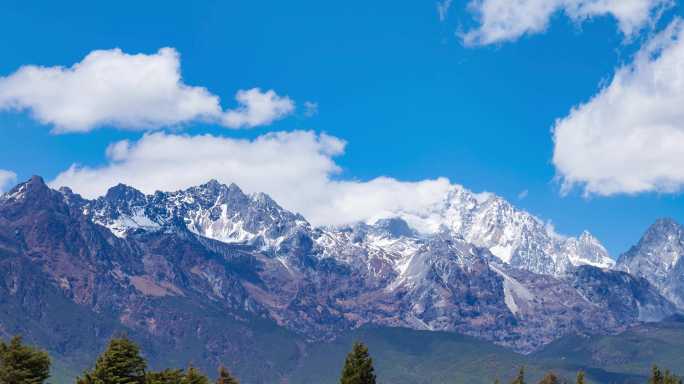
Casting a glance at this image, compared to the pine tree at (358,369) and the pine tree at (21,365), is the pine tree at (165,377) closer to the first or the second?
the pine tree at (21,365)

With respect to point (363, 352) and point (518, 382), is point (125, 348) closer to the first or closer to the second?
point (363, 352)

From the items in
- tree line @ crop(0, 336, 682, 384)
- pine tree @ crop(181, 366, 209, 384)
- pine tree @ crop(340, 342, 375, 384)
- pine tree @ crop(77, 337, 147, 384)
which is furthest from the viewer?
pine tree @ crop(340, 342, 375, 384)

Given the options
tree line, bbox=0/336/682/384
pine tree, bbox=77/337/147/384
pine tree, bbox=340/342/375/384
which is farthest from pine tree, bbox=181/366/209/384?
pine tree, bbox=340/342/375/384

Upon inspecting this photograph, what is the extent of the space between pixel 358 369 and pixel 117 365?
93.9 ft

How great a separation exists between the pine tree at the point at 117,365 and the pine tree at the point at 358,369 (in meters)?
24.7

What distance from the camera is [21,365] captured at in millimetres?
104500

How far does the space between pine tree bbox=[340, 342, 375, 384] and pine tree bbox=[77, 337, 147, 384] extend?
24.7 m

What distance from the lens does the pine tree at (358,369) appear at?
11125 centimetres

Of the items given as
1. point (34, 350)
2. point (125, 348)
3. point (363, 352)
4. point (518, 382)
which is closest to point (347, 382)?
point (363, 352)

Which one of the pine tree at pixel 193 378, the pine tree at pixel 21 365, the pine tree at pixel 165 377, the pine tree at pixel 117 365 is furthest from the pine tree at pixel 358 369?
the pine tree at pixel 21 365

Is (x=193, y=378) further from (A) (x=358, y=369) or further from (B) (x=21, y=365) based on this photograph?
(A) (x=358, y=369)

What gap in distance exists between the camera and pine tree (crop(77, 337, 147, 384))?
325 feet

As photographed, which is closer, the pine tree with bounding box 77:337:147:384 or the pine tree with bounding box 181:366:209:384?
the pine tree with bounding box 77:337:147:384

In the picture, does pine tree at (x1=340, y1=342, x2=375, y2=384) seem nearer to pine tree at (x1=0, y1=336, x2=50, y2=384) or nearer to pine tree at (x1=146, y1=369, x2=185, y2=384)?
pine tree at (x1=146, y1=369, x2=185, y2=384)
